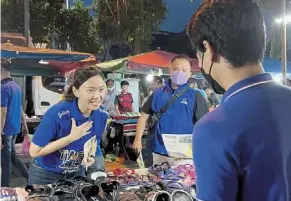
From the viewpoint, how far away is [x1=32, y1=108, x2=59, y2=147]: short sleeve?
2.14m

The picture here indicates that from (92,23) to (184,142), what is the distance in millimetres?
12996

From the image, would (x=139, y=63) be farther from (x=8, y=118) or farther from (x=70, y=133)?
(x=70, y=133)

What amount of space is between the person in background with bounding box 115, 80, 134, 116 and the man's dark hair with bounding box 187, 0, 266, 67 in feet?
22.1

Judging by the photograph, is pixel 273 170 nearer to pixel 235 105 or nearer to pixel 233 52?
pixel 235 105

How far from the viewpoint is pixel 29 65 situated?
7.78 meters

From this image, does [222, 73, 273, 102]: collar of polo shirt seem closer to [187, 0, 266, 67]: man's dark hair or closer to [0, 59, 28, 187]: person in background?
[187, 0, 266, 67]: man's dark hair

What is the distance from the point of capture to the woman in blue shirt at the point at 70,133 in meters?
2.15

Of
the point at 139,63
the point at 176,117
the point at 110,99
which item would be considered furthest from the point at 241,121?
the point at 139,63

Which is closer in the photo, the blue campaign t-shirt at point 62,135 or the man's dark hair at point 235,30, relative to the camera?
the man's dark hair at point 235,30

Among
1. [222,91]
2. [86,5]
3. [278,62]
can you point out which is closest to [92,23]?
[86,5]

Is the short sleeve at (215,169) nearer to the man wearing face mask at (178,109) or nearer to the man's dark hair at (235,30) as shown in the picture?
the man's dark hair at (235,30)

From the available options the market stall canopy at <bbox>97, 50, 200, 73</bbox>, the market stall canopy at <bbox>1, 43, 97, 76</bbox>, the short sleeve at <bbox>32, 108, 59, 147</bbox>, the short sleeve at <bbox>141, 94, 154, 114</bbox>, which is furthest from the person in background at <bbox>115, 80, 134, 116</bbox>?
the short sleeve at <bbox>32, 108, 59, 147</bbox>

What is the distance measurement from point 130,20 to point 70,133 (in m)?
10.8

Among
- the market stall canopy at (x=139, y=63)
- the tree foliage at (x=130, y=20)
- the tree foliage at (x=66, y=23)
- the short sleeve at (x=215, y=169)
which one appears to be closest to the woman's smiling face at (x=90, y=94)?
the short sleeve at (x=215, y=169)
